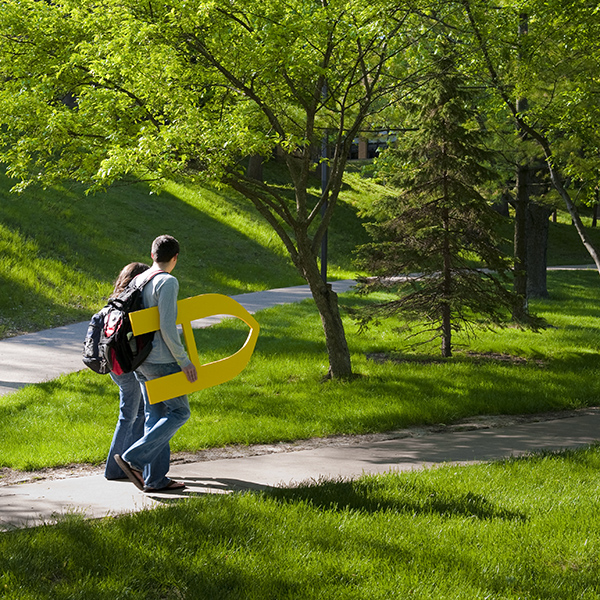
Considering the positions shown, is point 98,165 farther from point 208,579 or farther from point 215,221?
point 215,221

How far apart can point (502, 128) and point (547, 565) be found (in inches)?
487

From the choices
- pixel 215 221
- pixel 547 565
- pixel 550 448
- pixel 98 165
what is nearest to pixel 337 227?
pixel 215 221

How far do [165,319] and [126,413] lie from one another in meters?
1.12

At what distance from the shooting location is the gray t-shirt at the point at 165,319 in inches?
214

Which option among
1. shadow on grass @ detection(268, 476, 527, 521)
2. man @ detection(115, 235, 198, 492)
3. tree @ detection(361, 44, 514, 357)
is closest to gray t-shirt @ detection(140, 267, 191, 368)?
man @ detection(115, 235, 198, 492)

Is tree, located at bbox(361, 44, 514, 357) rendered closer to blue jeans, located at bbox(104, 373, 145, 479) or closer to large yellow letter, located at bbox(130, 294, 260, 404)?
large yellow letter, located at bbox(130, 294, 260, 404)

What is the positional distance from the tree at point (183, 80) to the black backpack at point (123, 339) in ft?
9.16

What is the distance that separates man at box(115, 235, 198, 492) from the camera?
5457 mm

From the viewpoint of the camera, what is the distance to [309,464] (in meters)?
6.70

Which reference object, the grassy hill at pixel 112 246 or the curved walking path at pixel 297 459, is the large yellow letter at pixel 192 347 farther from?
the grassy hill at pixel 112 246

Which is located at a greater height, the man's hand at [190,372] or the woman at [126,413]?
the man's hand at [190,372]

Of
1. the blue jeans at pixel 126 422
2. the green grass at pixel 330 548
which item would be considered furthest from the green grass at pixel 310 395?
the green grass at pixel 330 548

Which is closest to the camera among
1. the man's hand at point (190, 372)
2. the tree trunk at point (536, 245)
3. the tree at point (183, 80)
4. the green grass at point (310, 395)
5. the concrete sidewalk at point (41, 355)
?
the man's hand at point (190, 372)

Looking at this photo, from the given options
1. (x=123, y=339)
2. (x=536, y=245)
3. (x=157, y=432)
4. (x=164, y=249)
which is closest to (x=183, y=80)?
(x=164, y=249)
